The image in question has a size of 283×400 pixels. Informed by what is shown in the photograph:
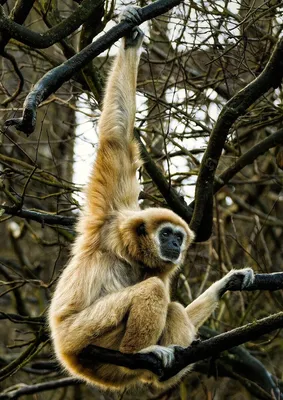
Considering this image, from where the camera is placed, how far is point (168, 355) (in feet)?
20.1

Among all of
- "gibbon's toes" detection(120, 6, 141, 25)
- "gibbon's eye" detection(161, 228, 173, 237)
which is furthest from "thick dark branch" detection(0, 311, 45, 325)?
"gibbon's toes" detection(120, 6, 141, 25)

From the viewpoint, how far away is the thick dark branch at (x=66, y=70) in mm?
4547

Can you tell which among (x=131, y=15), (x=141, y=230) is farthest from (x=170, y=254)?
(x=131, y=15)

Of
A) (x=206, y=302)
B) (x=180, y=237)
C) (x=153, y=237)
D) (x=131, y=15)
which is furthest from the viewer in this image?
(x=206, y=302)

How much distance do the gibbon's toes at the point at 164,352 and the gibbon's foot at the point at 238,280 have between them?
88 centimetres

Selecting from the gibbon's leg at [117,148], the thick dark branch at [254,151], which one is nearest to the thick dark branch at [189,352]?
the gibbon's leg at [117,148]

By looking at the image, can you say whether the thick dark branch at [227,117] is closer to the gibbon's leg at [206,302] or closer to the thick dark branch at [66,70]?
the gibbon's leg at [206,302]

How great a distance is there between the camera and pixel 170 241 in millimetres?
7004

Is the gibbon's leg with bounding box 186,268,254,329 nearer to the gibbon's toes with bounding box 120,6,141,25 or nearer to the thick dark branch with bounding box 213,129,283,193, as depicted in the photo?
the thick dark branch with bounding box 213,129,283,193

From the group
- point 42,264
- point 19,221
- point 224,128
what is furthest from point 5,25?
point 42,264

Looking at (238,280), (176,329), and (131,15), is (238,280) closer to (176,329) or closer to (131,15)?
(176,329)

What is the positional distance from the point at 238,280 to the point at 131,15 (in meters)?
2.75

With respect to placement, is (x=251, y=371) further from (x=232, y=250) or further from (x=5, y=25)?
(x=5, y=25)

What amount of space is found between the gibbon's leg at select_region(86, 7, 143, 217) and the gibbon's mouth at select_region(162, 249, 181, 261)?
0.65 meters
